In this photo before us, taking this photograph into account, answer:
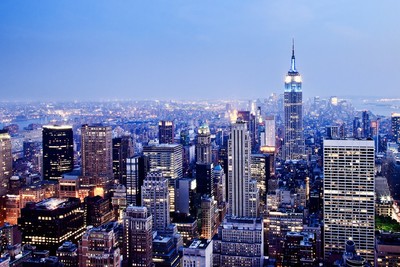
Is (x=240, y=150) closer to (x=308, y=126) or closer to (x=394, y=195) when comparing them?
(x=394, y=195)

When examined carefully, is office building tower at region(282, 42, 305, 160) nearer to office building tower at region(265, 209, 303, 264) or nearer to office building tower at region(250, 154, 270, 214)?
office building tower at region(250, 154, 270, 214)

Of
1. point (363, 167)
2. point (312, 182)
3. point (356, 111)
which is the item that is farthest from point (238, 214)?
point (356, 111)

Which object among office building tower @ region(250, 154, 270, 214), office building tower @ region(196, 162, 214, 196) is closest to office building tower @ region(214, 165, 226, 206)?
office building tower @ region(196, 162, 214, 196)

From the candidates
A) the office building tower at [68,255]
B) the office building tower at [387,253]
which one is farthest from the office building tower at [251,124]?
the office building tower at [68,255]

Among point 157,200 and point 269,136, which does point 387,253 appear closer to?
point 157,200

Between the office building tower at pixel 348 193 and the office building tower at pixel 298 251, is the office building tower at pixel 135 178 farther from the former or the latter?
the office building tower at pixel 348 193
